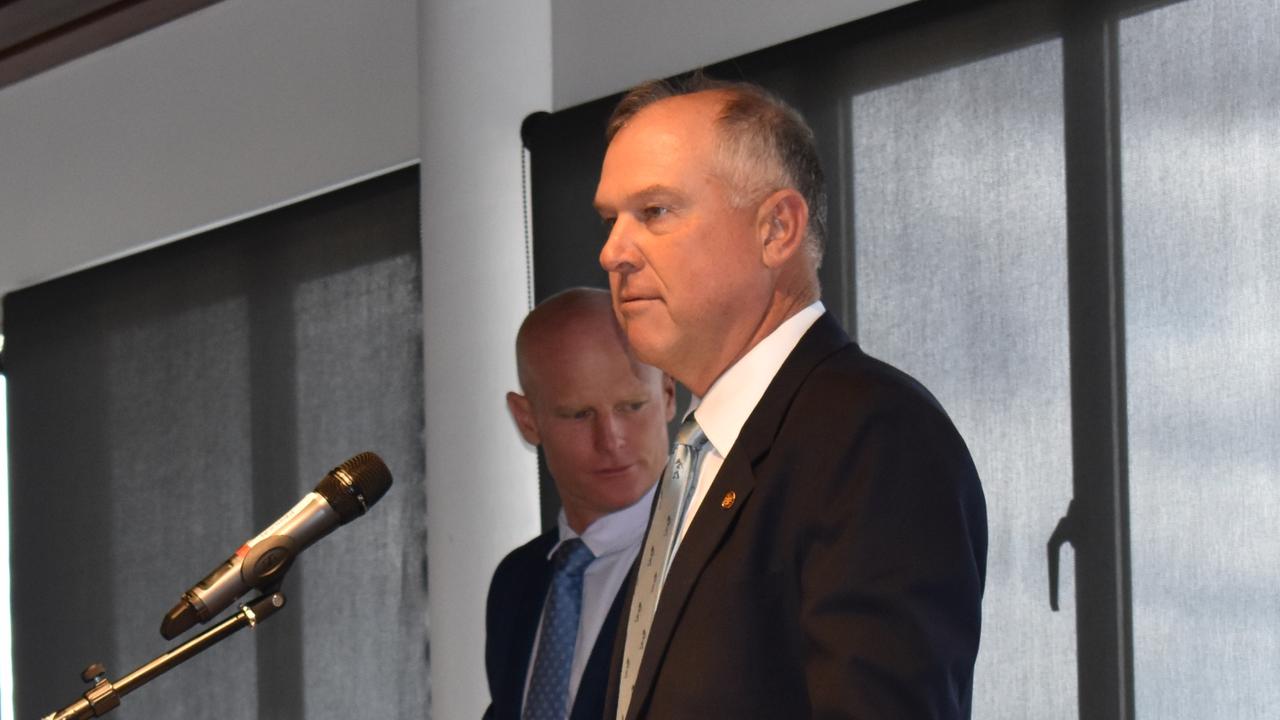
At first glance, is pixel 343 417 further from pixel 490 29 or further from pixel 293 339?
pixel 490 29

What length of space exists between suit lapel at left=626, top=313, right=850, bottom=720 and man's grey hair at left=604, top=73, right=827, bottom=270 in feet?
0.60

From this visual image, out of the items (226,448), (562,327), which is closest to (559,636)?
(562,327)

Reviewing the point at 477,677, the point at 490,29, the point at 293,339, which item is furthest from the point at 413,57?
the point at 477,677

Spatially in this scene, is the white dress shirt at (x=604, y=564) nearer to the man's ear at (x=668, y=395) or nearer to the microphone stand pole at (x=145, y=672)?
the man's ear at (x=668, y=395)

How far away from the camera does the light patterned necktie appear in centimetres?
175

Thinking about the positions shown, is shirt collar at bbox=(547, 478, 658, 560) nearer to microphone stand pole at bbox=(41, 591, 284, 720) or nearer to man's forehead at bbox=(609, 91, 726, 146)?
microphone stand pole at bbox=(41, 591, 284, 720)

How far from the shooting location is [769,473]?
5.28 feet

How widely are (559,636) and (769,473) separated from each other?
1157 mm

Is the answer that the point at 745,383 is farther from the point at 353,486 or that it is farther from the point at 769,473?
the point at 353,486

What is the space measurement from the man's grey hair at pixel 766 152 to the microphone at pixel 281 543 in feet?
1.81

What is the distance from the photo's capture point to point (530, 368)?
9.44ft

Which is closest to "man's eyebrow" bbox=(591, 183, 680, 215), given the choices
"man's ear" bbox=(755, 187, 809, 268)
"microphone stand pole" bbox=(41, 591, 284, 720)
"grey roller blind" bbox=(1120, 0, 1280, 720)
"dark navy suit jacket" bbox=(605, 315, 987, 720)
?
"man's ear" bbox=(755, 187, 809, 268)

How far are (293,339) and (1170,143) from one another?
10.3 feet

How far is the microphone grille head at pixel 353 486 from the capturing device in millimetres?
1968
